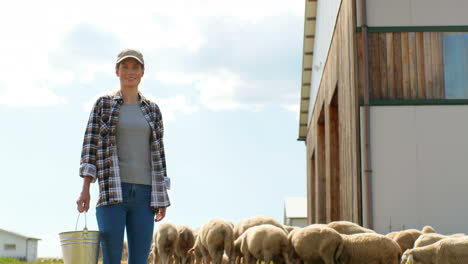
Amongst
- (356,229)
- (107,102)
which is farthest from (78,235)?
(356,229)

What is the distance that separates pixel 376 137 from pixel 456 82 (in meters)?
2.39

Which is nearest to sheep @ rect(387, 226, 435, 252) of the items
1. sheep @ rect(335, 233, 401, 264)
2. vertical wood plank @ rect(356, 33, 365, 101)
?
sheep @ rect(335, 233, 401, 264)

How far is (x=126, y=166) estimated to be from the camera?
678 cm

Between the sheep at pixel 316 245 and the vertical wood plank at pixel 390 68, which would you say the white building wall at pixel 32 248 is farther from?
the sheep at pixel 316 245

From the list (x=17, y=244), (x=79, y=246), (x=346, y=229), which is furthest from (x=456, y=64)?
(x=17, y=244)

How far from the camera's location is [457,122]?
17.0 meters

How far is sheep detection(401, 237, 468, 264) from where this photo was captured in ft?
35.6

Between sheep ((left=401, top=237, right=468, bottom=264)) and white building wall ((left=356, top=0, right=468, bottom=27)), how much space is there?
308 inches

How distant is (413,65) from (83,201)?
12.6m

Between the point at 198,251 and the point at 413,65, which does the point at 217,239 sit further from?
the point at 413,65

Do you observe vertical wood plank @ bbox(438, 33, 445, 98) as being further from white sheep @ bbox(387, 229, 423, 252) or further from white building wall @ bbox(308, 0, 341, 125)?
white sheep @ bbox(387, 229, 423, 252)

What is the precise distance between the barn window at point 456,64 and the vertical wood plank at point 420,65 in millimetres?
534

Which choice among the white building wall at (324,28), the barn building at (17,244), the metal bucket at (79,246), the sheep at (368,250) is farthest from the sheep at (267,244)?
the barn building at (17,244)

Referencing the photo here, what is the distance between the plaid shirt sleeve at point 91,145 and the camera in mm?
6668
